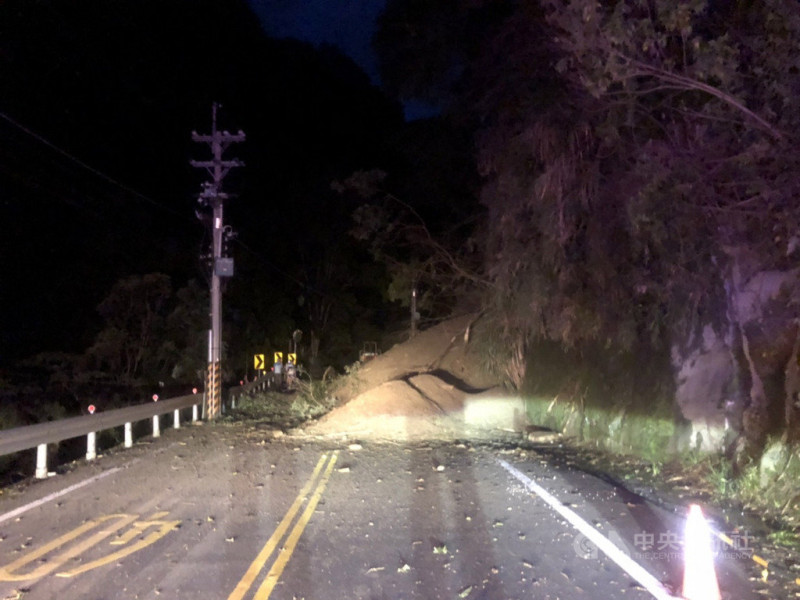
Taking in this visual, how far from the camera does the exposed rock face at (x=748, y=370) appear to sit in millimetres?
10656

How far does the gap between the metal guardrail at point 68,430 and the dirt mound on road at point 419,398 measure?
12.7 feet

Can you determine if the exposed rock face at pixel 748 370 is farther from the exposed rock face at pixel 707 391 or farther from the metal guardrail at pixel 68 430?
the metal guardrail at pixel 68 430

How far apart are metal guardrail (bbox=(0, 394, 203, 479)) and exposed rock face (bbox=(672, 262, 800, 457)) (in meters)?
10.9

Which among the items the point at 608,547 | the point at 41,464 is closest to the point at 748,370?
the point at 608,547

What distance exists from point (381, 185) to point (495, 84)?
12.0 m

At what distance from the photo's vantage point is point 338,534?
8.42 meters

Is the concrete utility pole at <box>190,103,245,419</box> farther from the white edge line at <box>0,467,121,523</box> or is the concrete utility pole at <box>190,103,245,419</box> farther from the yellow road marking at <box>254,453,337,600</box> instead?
the yellow road marking at <box>254,453,337,600</box>

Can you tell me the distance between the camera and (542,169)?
16.3m

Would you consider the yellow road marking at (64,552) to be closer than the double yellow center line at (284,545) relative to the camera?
No

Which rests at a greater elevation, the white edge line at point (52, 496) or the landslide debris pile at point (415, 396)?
the landslide debris pile at point (415, 396)

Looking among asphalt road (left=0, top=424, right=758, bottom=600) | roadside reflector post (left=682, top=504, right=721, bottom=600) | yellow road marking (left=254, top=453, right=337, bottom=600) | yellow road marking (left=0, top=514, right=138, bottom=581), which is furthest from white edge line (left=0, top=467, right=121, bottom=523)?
roadside reflector post (left=682, top=504, right=721, bottom=600)

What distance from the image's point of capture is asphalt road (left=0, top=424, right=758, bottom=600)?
262 inches

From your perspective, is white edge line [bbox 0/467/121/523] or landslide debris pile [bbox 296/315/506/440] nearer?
white edge line [bbox 0/467/121/523]

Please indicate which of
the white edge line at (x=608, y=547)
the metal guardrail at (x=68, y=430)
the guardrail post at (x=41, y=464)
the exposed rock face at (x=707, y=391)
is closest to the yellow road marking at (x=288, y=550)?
the white edge line at (x=608, y=547)
